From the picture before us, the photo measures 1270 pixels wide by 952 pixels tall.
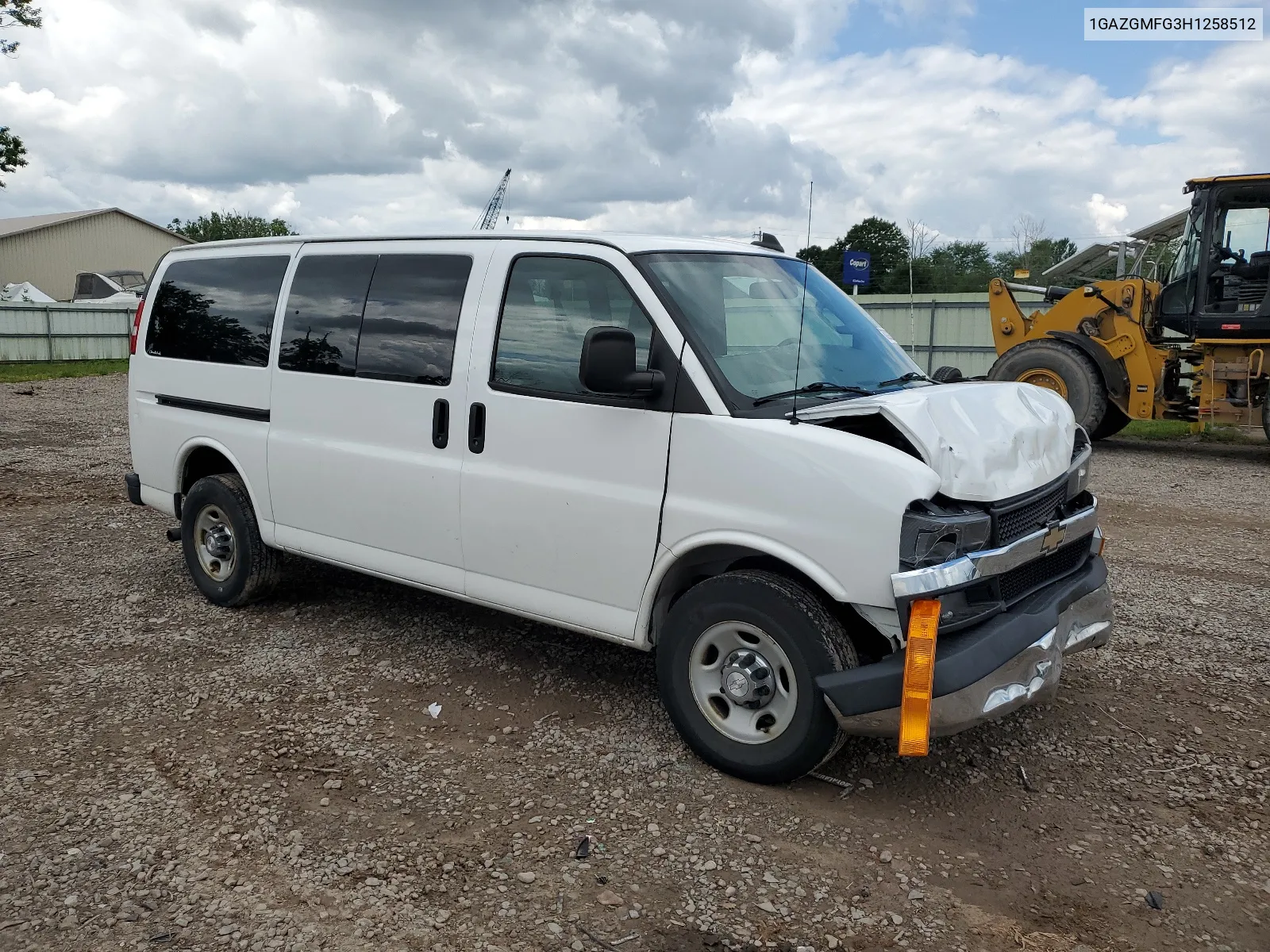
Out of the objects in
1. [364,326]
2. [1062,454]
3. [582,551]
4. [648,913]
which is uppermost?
[364,326]

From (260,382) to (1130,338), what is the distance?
36.8ft

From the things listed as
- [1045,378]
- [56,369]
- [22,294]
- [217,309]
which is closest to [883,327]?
[1045,378]

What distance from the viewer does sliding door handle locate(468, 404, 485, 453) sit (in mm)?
4629

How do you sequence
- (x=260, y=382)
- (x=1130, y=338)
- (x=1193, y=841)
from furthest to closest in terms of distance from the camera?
(x=1130, y=338) < (x=260, y=382) < (x=1193, y=841)

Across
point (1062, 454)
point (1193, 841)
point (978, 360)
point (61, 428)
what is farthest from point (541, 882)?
point (978, 360)

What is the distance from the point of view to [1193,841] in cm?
360

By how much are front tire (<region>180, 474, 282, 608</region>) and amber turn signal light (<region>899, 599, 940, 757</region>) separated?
396 centimetres

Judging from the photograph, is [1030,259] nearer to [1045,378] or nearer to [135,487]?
[1045,378]

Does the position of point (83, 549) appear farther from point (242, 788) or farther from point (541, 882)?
point (541, 882)

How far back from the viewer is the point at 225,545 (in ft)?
20.3

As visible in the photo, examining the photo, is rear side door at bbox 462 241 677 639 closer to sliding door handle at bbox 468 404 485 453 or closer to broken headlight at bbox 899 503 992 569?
sliding door handle at bbox 468 404 485 453

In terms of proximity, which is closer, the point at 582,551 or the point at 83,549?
the point at 582,551

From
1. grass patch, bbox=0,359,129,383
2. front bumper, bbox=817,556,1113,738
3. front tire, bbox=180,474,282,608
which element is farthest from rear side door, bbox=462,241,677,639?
grass patch, bbox=0,359,129,383

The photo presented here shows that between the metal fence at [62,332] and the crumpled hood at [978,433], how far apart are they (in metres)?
31.0
